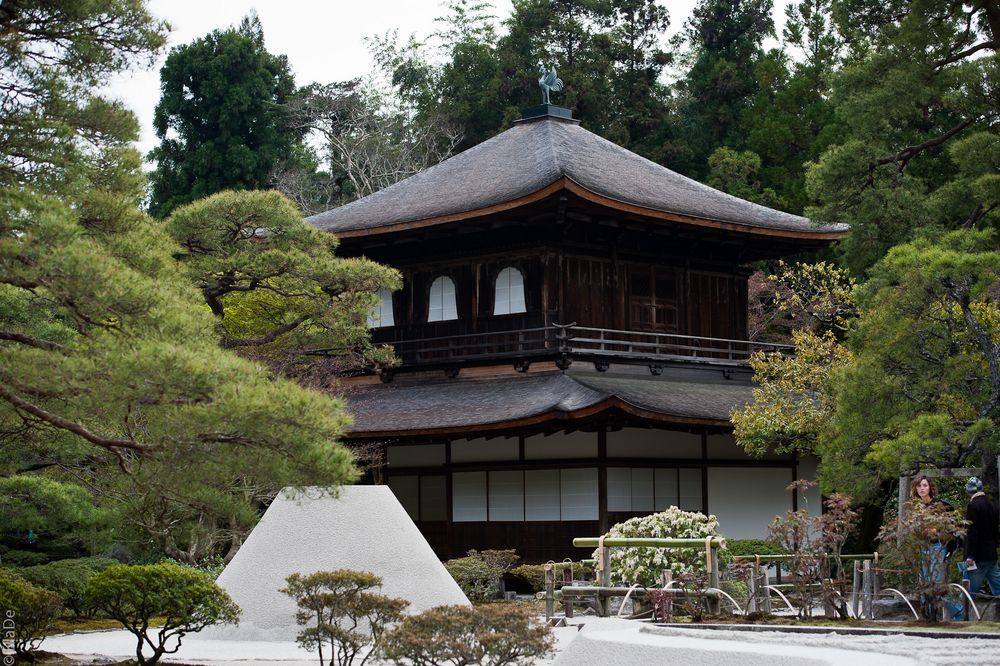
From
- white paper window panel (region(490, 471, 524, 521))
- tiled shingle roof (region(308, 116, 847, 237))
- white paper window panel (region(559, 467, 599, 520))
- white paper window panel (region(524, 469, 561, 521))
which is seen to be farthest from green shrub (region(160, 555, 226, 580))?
tiled shingle roof (region(308, 116, 847, 237))

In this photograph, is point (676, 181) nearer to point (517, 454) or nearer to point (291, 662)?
point (517, 454)

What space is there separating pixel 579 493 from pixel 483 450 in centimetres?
222

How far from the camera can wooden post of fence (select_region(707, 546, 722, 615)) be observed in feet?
46.5

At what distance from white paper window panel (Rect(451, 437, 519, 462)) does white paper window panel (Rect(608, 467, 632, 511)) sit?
75.3 inches

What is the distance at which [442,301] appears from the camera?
29000 mm

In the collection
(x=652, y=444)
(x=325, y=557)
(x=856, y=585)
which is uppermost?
(x=652, y=444)

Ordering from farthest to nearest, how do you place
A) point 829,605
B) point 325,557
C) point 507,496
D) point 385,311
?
1. point 385,311
2. point 507,496
3. point 325,557
4. point 829,605

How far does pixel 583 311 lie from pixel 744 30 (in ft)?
82.2

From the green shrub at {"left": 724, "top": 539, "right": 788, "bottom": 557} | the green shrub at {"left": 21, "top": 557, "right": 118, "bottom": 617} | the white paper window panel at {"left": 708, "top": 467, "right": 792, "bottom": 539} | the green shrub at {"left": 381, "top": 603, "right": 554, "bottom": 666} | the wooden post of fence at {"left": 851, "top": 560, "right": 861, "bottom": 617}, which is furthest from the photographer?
the white paper window panel at {"left": 708, "top": 467, "right": 792, "bottom": 539}

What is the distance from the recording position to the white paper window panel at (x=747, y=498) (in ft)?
87.7

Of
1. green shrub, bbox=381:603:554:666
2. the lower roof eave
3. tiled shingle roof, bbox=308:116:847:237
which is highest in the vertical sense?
tiled shingle roof, bbox=308:116:847:237

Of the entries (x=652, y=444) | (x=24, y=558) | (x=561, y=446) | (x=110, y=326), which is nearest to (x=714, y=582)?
(x=110, y=326)

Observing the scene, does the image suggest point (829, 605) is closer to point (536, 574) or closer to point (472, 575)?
point (472, 575)

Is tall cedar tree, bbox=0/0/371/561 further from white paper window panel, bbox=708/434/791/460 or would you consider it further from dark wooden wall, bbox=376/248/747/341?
white paper window panel, bbox=708/434/791/460
